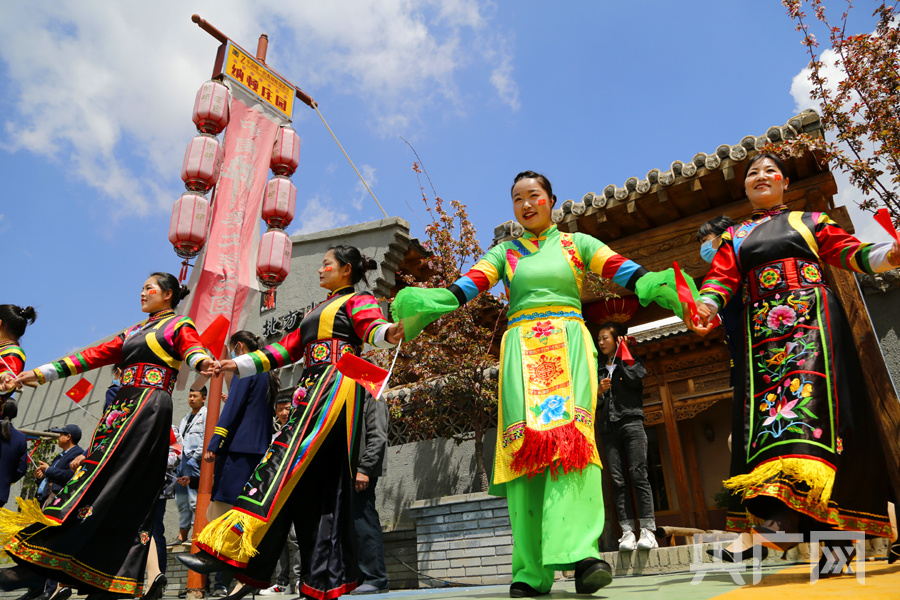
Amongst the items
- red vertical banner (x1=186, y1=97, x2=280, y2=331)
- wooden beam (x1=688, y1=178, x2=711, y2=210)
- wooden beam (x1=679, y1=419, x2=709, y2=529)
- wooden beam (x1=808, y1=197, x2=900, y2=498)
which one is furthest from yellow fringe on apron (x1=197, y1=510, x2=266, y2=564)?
wooden beam (x1=679, y1=419, x2=709, y2=529)

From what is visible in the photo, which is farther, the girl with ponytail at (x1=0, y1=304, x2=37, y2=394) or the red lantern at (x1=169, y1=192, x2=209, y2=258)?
the red lantern at (x1=169, y1=192, x2=209, y2=258)

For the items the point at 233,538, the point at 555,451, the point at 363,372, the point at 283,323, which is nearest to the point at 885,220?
the point at 555,451

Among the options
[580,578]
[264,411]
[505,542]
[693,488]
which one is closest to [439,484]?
[505,542]

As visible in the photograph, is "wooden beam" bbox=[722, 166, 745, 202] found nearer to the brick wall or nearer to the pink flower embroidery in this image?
the brick wall

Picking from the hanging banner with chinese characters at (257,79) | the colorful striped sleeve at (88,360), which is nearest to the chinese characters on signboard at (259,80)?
the hanging banner with chinese characters at (257,79)

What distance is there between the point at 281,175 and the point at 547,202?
7176 millimetres

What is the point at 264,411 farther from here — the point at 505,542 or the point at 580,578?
the point at 580,578

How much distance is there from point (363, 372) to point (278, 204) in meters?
7.06

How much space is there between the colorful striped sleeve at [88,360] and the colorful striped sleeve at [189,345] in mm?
394

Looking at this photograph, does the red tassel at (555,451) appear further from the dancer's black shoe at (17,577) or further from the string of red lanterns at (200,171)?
the string of red lanterns at (200,171)

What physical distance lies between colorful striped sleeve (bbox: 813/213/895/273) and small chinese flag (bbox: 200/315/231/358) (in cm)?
301

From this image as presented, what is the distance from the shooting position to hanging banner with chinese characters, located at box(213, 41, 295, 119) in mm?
9219

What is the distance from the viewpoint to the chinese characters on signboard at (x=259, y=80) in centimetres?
925

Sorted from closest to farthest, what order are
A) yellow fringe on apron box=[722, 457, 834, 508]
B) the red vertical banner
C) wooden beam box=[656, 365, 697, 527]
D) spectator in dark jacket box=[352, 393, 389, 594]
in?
yellow fringe on apron box=[722, 457, 834, 508]
spectator in dark jacket box=[352, 393, 389, 594]
the red vertical banner
wooden beam box=[656, 365, 697, 527]
